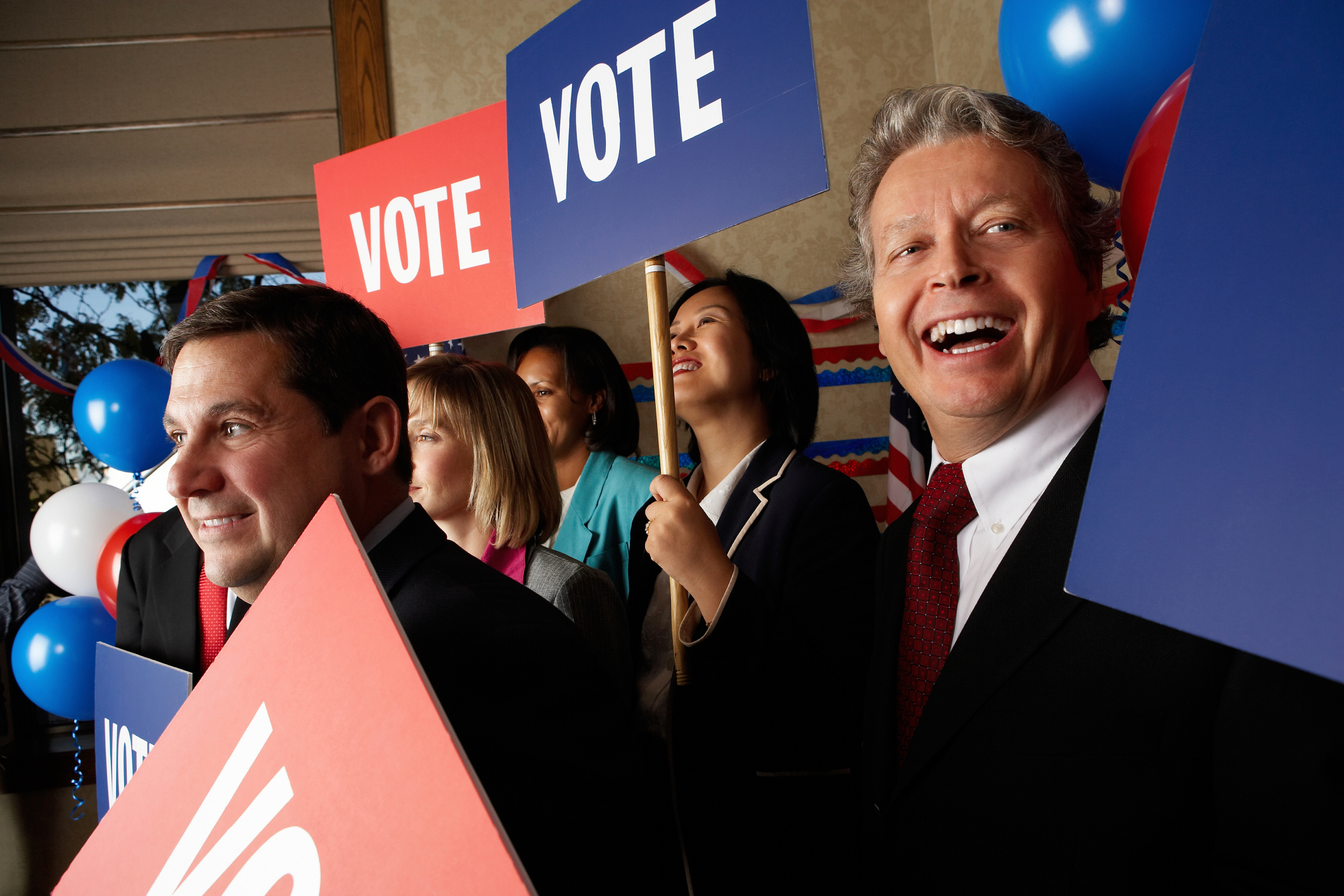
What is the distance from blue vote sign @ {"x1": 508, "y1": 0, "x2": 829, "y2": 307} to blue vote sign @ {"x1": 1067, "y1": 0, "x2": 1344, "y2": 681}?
46 cm

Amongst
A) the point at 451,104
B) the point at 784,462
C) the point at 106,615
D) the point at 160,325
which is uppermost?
the point at 451,104

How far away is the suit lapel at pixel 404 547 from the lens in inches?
36.3

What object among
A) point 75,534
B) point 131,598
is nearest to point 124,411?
point 75,534

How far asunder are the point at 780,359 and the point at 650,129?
0.78 m

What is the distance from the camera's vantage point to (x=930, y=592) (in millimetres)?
882

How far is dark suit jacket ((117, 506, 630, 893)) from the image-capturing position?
72 cm

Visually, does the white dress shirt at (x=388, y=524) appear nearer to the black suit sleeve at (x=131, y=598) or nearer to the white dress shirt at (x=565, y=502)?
the black suit sleeve at (x=131, y=598)

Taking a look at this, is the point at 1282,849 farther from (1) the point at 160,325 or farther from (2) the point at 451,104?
(1) the point at 160,325

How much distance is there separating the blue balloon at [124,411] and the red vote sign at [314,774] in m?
2.34

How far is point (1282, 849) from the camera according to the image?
52 centimetres

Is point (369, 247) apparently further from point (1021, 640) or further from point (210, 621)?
point (1021, 640)

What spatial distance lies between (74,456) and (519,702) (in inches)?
135

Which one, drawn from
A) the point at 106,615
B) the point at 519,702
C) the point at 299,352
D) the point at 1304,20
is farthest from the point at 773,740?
the point at 106,615

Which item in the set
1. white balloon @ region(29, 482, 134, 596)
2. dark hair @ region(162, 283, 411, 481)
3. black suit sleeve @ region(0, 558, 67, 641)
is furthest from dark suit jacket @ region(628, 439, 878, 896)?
black suit sleeve @ region(0, 558, 67, 641)
